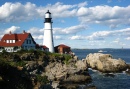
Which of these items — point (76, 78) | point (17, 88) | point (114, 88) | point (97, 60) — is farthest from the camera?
point (97, 60)

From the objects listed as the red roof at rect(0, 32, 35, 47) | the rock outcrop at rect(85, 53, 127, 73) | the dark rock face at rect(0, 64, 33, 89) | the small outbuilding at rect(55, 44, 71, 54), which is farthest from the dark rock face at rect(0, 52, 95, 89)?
the small outbuilding at rect(55, 44, 71, 54)

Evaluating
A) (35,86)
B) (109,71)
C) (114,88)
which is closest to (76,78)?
(114,88)

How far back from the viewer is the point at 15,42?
54.5 metres

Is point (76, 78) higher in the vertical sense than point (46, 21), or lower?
lower

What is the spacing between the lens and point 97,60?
61594mm

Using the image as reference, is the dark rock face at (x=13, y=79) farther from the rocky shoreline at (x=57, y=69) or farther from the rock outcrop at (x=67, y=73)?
the rock outcrop at (x=67, y=73)

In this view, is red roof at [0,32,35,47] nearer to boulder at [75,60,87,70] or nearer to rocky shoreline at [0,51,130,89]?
rocky shoreline at [0,51,130,89]

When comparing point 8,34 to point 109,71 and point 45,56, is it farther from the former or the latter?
point 109,71

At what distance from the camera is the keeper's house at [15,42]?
53.4m

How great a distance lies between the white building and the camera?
53400 millimetres

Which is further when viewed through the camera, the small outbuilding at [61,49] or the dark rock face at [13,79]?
the small outbuilding at [61,49]

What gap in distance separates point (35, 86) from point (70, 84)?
624 inches

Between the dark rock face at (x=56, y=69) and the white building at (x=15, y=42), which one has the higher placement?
the white building at (x=15, y=42)

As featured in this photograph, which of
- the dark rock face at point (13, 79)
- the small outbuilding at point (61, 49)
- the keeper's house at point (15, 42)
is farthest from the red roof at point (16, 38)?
the dark rock face at point (13, 79)
